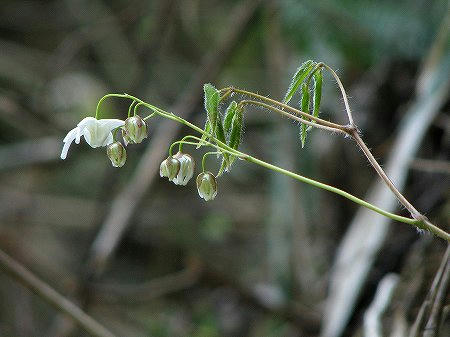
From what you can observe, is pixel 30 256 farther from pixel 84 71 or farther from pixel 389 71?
pixel 389 71

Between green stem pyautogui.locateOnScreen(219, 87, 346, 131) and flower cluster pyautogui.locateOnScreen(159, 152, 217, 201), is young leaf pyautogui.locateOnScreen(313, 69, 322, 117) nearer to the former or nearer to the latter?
green stem pyautogui.locateOnScreen(219, 87, 346, 131)

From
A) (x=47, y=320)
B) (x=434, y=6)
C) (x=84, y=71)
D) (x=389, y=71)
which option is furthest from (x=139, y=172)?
(x=47, y=320)

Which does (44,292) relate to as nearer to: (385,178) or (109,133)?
(109,133)

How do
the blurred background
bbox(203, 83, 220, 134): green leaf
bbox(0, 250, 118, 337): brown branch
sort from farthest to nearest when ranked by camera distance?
1. the blurred background
2. bbox(0, 250, 118, 337): brown branch
3. bbox(203, 83, 220, 134): green leaf

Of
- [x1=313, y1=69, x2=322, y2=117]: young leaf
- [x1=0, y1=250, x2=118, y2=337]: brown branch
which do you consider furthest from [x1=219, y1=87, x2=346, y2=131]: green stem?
[x1=0, y1=250, x2=118, y2=337]: brown branch

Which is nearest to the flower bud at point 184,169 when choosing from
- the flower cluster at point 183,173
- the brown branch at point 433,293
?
the flower cluster at point 183,173

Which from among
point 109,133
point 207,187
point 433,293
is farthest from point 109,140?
point 433,293
